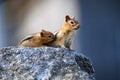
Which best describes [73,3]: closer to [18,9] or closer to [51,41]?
[18,9]

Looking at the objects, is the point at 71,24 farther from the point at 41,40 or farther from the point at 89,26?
the point at 89,26

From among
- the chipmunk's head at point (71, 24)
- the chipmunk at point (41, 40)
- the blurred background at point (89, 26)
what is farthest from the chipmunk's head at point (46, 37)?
the blurred background at point (89, 26)

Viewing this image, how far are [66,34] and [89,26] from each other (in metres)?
1.33

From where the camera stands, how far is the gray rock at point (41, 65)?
152cm

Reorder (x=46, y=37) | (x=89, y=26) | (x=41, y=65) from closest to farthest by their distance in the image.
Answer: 1. (x=41, y=65)
2. (x=46, y=37)
3. (x=89, y=26)

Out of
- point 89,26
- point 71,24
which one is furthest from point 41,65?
point 89,26

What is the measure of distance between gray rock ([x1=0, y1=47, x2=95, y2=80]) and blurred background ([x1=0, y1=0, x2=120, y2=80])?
4.95 ft

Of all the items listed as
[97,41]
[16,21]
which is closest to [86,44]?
[97,41]

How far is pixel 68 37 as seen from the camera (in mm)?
1838

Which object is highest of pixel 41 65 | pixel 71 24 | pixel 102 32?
pixel 71 24

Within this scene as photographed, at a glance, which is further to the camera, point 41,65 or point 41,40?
point 41,40

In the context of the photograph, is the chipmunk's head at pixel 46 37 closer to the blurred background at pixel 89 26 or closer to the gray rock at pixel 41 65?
the gray rock at pixel 41 65

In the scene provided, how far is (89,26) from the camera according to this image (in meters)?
3.15

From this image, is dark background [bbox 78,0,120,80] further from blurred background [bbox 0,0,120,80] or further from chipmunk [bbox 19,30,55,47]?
chipmunk [bbox 19,30,55,47]
